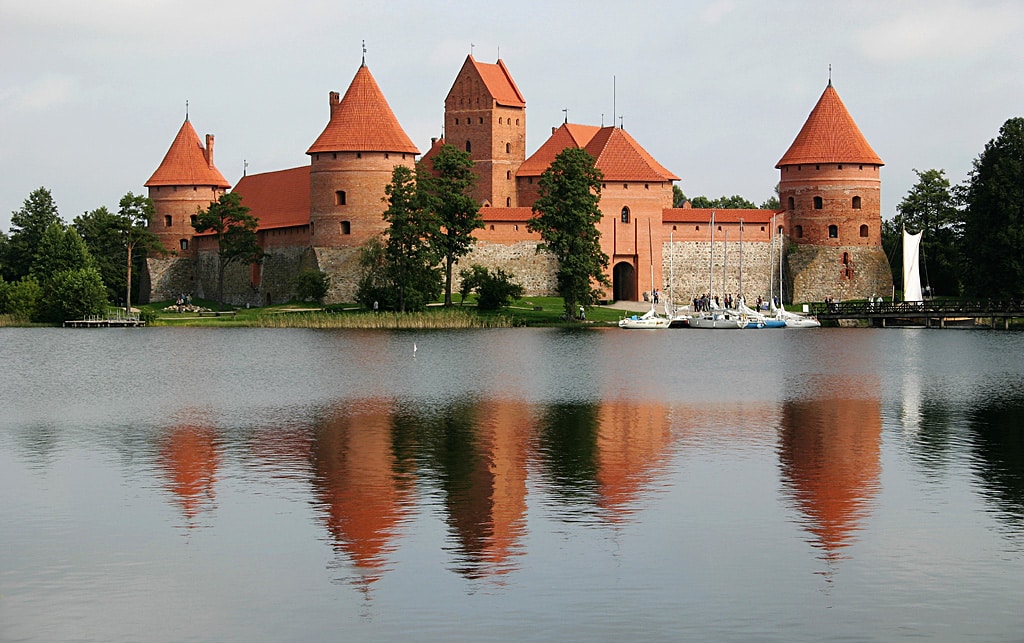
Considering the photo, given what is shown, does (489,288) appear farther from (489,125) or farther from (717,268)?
(489,125)

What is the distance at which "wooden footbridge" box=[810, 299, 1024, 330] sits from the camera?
4378 centimetres

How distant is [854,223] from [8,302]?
31.0m

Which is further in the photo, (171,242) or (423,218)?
(171,242)

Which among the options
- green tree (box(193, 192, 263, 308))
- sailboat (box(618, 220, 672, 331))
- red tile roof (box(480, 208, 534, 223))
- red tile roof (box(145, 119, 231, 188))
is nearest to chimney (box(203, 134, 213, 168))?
red tile roof (box(145, 119, 231, 188))

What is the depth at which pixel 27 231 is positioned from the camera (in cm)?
6384

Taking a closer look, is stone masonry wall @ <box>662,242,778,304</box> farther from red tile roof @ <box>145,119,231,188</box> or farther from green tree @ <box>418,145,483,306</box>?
red tile roof @ <box>145,119,231,188</box>

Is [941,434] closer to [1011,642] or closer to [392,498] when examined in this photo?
[392,498]

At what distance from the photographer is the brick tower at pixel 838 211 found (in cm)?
5294

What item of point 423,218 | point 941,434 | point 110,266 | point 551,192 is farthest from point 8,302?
point 941,434

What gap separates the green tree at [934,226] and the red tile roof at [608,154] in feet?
35.4

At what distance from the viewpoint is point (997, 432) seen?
16516mm

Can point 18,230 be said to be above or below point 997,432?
above

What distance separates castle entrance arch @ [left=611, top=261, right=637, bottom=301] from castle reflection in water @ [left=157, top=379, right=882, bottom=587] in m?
32.7

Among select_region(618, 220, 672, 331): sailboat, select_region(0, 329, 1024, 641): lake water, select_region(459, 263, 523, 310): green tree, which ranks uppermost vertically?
select_region(459, 263, 523, 310): green tree
